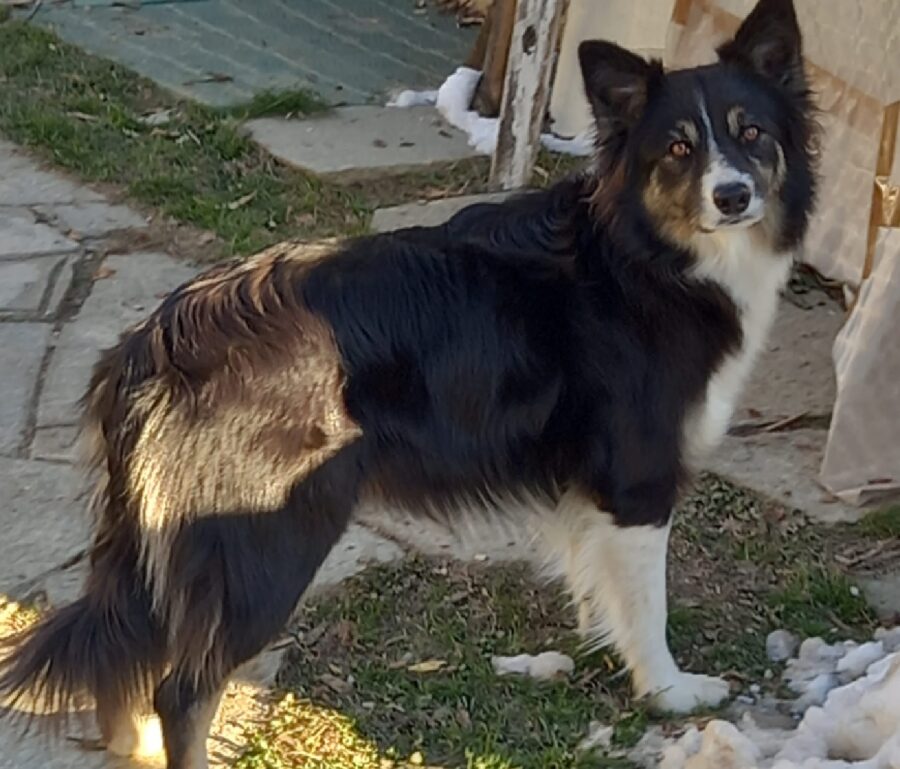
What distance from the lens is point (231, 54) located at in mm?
7113

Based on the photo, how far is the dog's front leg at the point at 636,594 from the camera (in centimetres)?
329

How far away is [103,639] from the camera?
2871 millimetres

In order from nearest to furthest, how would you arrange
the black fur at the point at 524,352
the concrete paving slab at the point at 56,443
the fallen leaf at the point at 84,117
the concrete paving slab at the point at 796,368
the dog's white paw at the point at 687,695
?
the black fur at the point at 524,352 → the dog's white paw at the point at 687,695 → the concrete paving slab at the point at 56,443 → the concrete paving slab at the point at 796,368 → the fallen leaf at the point at 84,117

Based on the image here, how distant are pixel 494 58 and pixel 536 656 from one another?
3.34 m

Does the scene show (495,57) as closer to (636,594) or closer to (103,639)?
(636,594)

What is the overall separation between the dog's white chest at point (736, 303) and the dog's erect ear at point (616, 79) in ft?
1.08

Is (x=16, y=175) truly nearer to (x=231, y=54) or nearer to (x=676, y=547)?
(x=231, y=54)

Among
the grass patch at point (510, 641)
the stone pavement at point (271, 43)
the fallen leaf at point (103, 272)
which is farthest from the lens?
the stone pavement at point (271, 43)

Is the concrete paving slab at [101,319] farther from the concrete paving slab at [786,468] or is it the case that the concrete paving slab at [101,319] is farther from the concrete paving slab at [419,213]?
the concrete paving slab at [786,468]

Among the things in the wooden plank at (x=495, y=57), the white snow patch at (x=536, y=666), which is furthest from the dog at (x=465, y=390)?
the wooden plank at (x=495, y=57)

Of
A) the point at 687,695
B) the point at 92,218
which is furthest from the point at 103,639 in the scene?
the point at 92,218

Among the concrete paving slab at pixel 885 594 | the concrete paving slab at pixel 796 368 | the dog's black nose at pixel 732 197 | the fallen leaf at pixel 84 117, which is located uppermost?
the dog's black nose at pixel 732 197

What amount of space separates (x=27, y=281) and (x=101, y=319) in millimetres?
399

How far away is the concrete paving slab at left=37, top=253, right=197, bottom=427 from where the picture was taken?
4.47 metres
